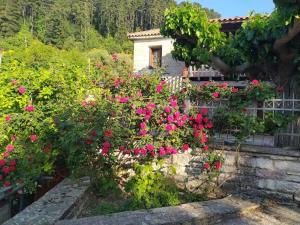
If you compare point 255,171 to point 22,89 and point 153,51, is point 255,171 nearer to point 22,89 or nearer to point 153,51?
point 22,89

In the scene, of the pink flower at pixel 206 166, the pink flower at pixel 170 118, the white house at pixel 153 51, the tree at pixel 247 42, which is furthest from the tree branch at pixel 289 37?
the white house at pixel 153 51

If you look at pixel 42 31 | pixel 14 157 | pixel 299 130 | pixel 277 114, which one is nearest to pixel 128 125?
pixel 14 157

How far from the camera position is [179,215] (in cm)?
403

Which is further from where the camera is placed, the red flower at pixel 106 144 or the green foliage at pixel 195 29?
the green foliage at pixel 195 29

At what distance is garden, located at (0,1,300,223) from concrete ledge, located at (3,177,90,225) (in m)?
0.20

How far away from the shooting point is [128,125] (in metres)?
5.14

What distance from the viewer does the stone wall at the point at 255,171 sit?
4992 mm

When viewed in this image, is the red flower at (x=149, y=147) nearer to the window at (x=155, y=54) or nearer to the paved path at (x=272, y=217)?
the paved path at (x=272, y=217)

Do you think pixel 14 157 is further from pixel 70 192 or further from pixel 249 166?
pixel 249 166

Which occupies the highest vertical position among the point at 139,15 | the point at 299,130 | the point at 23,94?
the point at 139,15

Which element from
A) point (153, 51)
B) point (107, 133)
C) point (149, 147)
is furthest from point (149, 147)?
point (153, 51)

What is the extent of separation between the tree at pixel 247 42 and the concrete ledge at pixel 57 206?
369cm

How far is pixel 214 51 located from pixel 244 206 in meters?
4.01

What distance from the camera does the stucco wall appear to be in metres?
18.0
